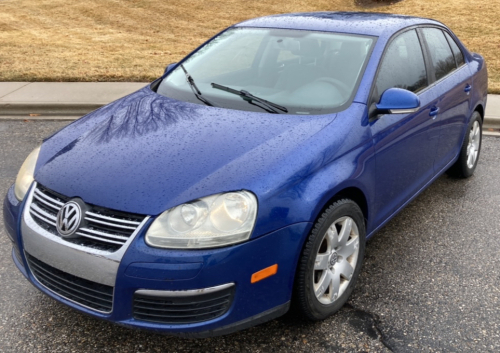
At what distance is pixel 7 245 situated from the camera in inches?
153

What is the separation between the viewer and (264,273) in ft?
8.30

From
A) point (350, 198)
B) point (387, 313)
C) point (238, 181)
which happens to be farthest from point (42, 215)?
point (387, 313)

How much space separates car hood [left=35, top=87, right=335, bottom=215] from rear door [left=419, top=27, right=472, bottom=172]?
4.67 ft

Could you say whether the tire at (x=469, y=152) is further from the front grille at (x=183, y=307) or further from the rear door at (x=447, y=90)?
the front grille at (x=183, y=307)

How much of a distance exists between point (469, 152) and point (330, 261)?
2699 millimetres

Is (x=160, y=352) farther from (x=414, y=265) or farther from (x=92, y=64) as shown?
(x=92, y=64)

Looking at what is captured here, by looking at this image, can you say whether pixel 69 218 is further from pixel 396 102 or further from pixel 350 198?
pixel 396 102

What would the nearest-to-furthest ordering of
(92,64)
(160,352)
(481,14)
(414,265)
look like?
(160,352)
(414,265)
(92,64)
(481,14)

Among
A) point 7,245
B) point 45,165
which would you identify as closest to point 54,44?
point 7,245

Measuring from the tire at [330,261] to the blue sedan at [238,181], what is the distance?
11 mm

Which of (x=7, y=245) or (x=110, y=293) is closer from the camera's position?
(x=110, y=293)

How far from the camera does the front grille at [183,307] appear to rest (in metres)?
2.44

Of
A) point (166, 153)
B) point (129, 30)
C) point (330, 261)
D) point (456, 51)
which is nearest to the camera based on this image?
point (166, 153)

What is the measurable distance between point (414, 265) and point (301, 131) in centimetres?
136
